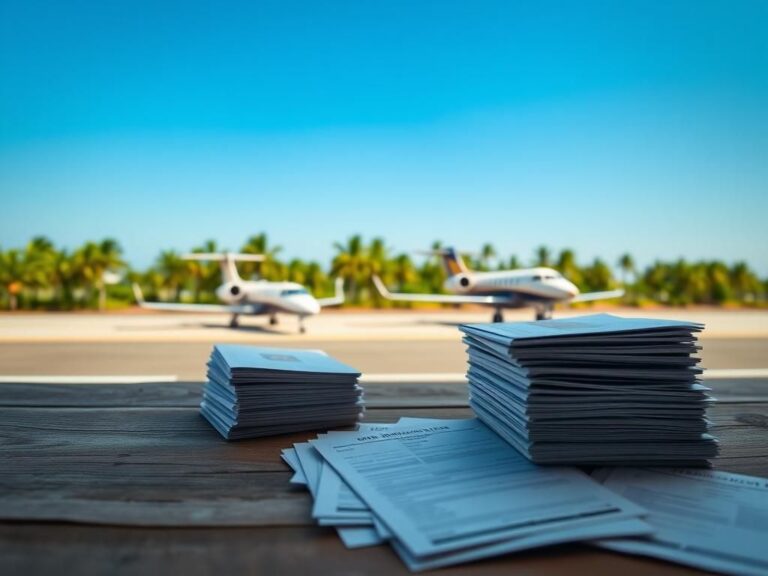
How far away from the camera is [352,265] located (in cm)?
3606

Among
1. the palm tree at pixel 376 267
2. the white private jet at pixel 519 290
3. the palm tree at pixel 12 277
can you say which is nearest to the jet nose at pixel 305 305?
the white private jet at pixel 519 290

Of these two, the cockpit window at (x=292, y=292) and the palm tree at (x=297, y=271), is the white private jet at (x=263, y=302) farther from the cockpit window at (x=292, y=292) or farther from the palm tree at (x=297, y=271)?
the palm tree at (x=297, y=271)

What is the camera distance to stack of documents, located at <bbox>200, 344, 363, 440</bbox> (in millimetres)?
998

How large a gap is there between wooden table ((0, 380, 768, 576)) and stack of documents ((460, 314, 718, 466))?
0.17 metres

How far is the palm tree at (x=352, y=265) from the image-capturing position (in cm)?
3594

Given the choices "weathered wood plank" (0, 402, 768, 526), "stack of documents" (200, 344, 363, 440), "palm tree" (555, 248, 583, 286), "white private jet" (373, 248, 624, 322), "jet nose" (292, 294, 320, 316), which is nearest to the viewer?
"weathered wood plank" (0, 402, 768, 526)

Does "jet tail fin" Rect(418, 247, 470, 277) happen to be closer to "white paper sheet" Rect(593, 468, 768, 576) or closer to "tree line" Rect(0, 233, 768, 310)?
"tree line" Rect(0, 233, 768, 310)

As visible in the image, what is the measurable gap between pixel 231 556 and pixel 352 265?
35.6 meters

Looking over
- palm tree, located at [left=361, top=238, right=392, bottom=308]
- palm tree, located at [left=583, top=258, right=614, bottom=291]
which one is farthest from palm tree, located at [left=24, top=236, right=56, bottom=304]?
palm tree, located at [left=583, top=258, right=614, bottom=291]

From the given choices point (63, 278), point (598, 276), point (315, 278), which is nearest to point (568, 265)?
point (598, 276)

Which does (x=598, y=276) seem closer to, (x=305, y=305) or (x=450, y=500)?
(x=305, y=305)

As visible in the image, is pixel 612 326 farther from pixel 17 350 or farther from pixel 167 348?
pixel 17 350

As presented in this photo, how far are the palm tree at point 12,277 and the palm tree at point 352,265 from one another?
64.2 ft

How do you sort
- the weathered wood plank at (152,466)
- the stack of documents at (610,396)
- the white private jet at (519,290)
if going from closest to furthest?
the weathered wood plank at (152,466) → the stack of documents at (610,396) → the white private jet at (519,290)
